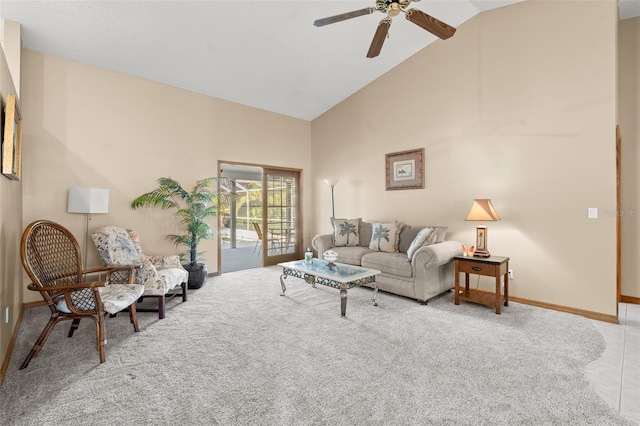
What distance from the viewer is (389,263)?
4098mm

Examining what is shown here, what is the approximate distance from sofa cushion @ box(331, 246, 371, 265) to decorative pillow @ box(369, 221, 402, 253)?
0.18 meters

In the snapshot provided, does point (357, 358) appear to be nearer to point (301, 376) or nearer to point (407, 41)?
point (301, 376)

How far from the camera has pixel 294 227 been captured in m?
6.65

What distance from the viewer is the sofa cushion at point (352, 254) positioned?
4633mm

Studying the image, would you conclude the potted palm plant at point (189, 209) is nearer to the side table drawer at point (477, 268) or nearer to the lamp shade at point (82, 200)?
the lamp shade at point (82, 200)

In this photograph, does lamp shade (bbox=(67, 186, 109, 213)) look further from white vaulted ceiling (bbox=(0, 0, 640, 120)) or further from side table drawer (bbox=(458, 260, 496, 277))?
side table drawer (bbox=(458, 260, 496, 277))

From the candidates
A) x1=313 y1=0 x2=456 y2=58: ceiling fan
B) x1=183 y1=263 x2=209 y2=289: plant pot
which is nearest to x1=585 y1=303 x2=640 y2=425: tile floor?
x1=313 y1=0 x2=456 y2=58: ceiling fan

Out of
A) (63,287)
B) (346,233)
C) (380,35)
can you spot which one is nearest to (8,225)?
(63,287)

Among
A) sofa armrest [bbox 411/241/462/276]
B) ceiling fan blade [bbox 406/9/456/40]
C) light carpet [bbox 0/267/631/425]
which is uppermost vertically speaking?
ceiling fan blade [bbox 406/9/456/40]

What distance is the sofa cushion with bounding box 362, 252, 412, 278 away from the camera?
12.8 feet

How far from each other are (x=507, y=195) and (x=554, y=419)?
2.85 meters

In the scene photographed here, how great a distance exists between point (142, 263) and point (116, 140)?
78.1 inches

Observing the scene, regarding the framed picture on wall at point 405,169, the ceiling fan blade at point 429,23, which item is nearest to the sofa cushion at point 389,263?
the framed picture on wall at point 405,169

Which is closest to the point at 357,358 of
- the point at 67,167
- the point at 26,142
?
the point at 67,167
